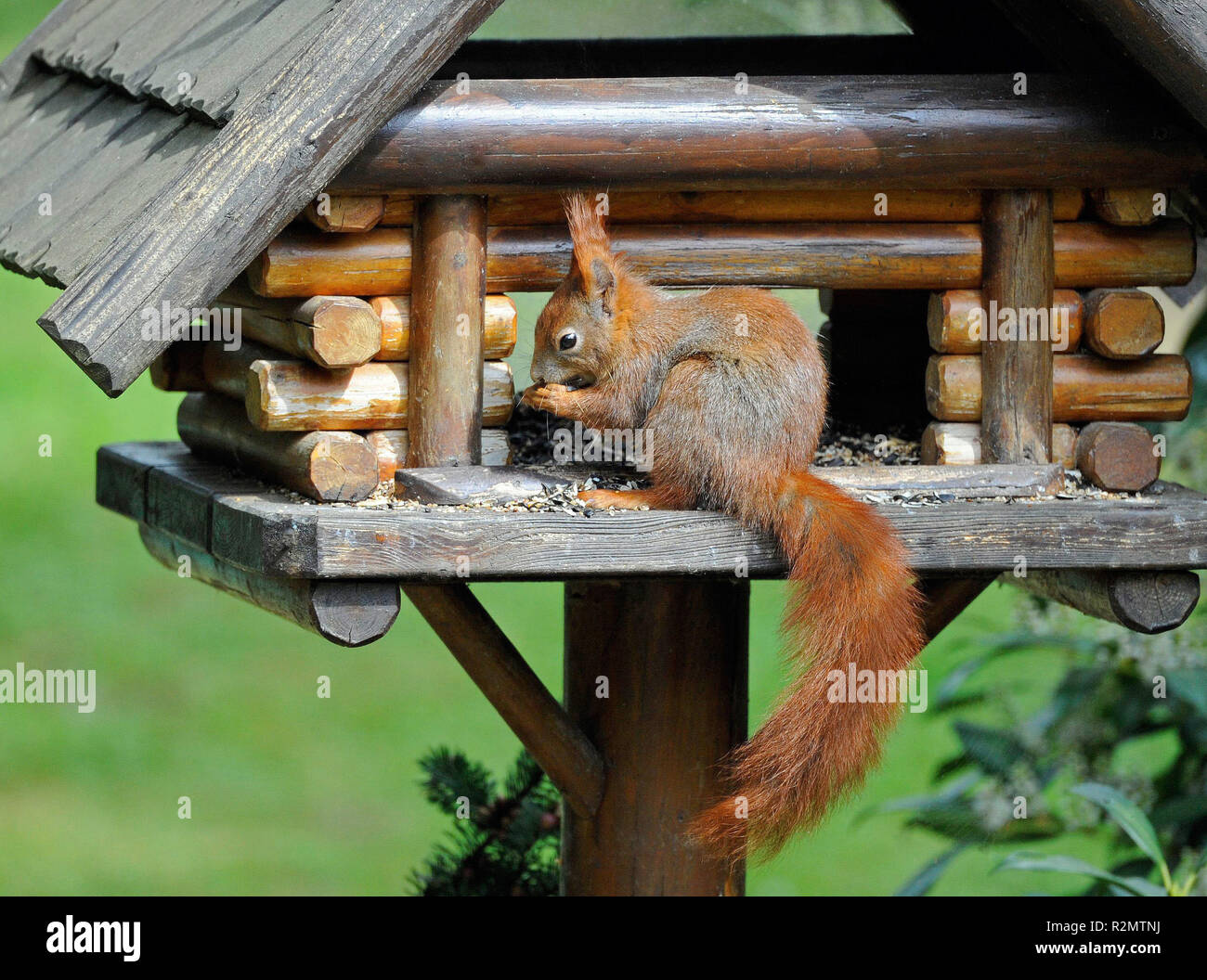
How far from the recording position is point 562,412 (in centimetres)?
346

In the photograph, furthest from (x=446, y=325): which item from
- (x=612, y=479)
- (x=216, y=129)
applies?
(x=216, y=129)

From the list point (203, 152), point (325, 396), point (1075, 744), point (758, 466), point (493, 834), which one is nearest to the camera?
point (203, 152)

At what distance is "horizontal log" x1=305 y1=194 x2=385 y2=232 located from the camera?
3355 millimetres

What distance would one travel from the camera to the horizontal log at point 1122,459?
12.1 ft

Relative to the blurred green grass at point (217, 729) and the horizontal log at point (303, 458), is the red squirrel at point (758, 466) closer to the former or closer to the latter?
the horizontal log at point (303, 458)

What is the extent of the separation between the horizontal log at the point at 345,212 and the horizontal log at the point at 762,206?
0.27 metres

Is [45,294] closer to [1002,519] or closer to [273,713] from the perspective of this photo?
[273,713]

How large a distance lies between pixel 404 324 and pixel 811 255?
3.04 ft

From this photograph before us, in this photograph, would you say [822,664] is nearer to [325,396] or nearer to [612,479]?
[612,479]

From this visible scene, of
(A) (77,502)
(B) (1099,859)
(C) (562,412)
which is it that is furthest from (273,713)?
(C) (562,412)

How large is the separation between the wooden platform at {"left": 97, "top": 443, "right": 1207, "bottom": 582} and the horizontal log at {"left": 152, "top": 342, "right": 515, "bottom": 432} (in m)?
0.18

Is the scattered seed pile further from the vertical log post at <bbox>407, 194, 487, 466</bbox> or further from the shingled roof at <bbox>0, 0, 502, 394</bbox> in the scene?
the shingled roof at <bbox>0, 0, 502, 394</bbox>

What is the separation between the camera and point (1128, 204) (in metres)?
3.73

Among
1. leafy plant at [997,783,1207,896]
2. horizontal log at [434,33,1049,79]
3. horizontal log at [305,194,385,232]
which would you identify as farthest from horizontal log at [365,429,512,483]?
leafy plant at [997,783,1207,896]
